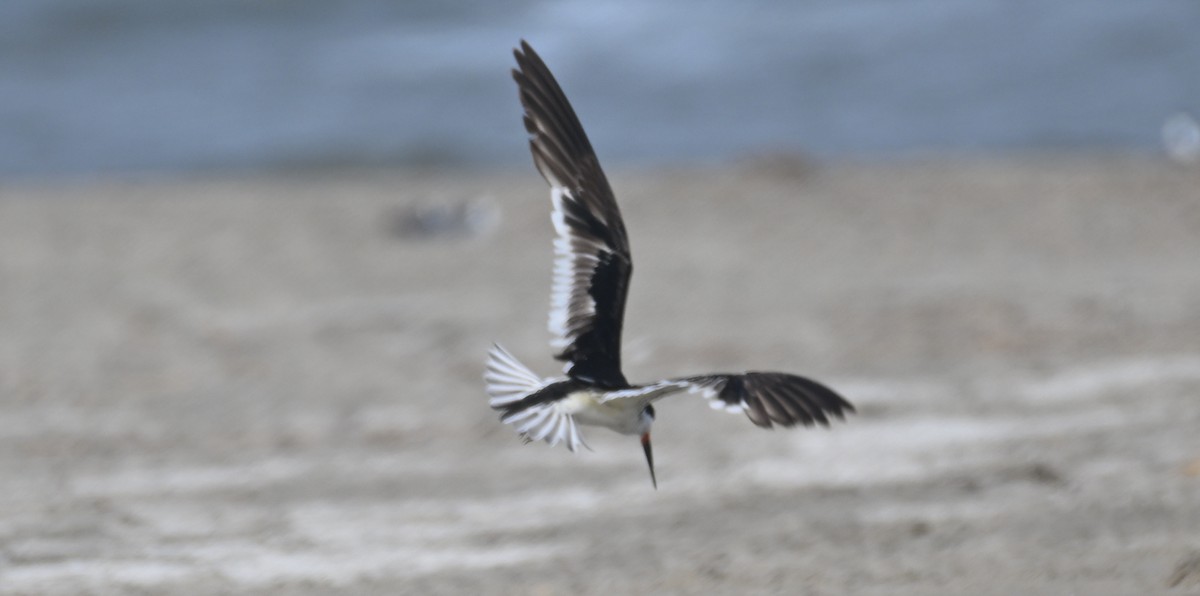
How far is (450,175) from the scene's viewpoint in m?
12.2

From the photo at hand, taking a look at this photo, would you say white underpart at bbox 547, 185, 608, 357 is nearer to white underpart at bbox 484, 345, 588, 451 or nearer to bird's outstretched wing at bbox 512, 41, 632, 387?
bird's outstretched wing at bbox 512, 41, 632, 387

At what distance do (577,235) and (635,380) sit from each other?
2.39 meters

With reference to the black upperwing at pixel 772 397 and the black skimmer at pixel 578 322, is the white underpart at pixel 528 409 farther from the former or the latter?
the black upperwing at pixel 772 397

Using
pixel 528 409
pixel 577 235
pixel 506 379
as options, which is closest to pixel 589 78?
pixel 577 235

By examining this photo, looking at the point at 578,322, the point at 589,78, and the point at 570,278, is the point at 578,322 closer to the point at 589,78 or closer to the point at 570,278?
the point at 570,278

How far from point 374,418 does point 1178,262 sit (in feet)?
14.2

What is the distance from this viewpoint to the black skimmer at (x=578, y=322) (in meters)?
3.71

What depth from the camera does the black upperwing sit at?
3395mm

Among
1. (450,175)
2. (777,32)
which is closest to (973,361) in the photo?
(450,175)

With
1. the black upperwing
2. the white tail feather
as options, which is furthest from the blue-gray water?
the black upperwing

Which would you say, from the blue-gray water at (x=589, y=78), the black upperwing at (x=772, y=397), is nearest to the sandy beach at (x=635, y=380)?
the black upperwing at (x=772, y=397)

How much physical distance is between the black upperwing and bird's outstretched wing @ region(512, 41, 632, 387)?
25.9 inches

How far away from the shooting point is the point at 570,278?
4.35 meters

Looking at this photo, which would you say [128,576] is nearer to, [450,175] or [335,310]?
[335,310]
